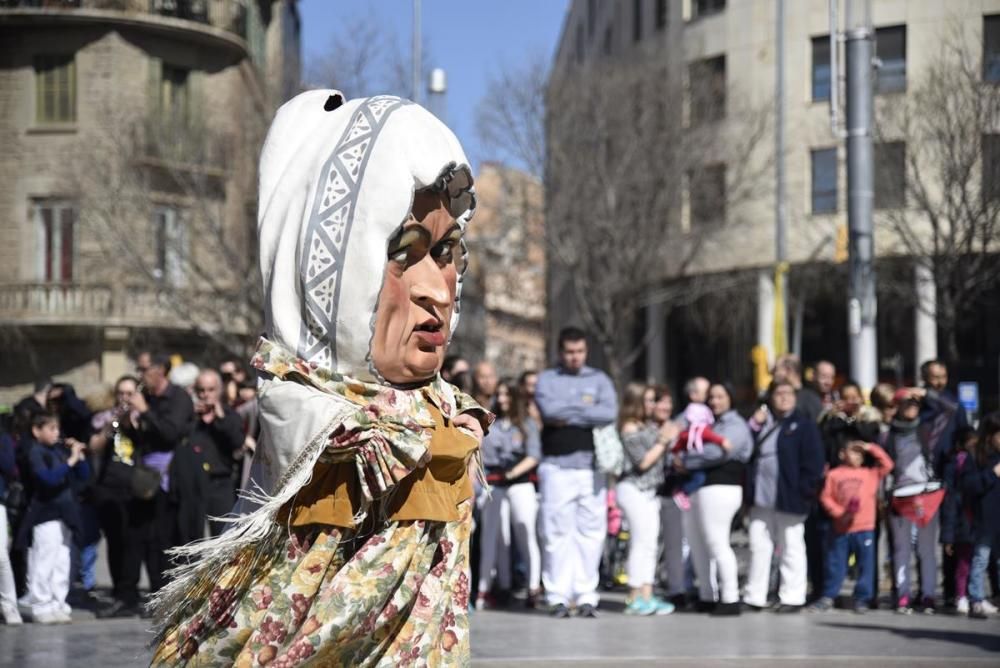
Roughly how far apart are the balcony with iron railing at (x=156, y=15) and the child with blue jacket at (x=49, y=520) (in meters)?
24.4

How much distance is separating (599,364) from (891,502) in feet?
112

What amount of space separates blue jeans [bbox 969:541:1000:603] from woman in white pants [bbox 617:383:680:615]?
2.25m

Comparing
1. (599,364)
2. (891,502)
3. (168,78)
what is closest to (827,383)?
(891,502)

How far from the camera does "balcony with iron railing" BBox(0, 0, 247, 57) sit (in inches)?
1340

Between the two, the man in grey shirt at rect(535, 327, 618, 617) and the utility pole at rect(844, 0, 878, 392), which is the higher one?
the utility pole at rect(844, 0, 878, 392)

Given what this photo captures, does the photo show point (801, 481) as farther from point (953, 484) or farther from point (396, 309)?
point (396, 309)

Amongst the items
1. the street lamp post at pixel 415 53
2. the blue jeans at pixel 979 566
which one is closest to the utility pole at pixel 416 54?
the street lamp post at pixel 415 53

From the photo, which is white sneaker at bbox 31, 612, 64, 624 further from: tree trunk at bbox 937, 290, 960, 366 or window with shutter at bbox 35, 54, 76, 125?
window with shutter at bbox 35, 54, 76, 125

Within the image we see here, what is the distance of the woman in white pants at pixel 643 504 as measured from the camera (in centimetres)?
1193

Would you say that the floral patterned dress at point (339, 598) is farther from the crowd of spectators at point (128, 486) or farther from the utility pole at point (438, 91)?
the utility pole at point (438, 91)

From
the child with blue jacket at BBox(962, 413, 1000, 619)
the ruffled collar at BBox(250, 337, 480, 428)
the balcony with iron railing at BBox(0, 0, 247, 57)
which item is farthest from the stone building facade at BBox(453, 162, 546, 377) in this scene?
the ruffled collar at BBox(250, 337, 480, 428)

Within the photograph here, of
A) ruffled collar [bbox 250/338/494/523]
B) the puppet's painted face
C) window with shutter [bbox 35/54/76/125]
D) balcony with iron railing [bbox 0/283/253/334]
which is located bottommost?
ruffled collar [bbox 250/338/494/523]

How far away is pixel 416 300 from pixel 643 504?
7.02 meters

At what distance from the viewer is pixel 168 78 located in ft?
115
